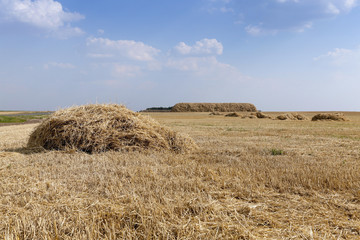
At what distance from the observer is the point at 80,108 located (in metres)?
7.86

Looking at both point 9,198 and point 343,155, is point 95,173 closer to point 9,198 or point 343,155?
point 9,198

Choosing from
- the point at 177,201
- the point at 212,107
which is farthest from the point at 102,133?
the point at 212,107

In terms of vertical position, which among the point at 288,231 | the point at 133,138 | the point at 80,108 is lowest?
the point at 288,231

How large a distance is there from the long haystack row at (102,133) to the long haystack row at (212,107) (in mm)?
60519

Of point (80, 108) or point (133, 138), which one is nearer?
point (133, 138)

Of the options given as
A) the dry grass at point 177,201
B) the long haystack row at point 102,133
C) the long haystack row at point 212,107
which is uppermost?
the long haystack row at point 212,107

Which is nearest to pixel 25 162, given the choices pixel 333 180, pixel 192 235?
pixel 192 235

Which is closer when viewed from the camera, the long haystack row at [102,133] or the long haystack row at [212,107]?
the long haystack row at [102,133]

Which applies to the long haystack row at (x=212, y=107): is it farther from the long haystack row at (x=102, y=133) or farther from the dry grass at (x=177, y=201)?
the dry grass at (x=177, y=201)

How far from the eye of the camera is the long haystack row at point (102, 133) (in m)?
6.95

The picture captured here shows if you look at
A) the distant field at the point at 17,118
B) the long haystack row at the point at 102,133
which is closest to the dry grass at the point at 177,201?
the long haystack row at the point at 102,133

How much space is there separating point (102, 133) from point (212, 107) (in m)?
64.5

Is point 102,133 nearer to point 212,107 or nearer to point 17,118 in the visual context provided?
point 17,118

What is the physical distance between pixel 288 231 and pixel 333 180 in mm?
2016
